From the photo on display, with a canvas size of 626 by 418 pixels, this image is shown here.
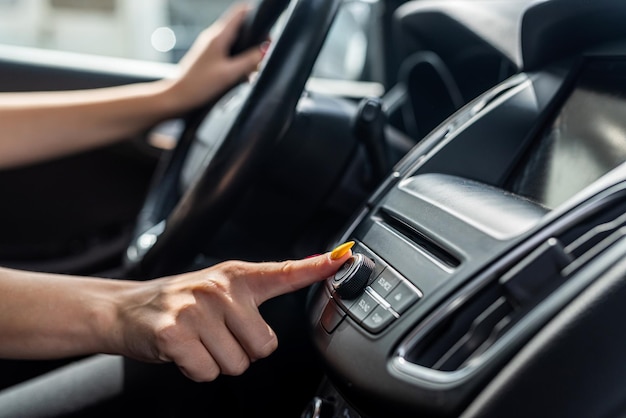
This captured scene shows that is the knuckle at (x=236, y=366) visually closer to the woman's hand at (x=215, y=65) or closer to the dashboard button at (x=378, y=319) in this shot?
the dashboard button at (x=378, y=319)

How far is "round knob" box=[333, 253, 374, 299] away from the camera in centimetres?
57

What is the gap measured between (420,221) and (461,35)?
0.43m

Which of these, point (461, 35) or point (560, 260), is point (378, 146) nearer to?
point (461, 35)

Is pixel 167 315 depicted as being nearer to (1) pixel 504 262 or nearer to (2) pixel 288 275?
(2) pixel 288 275

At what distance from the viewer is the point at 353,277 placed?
567 mm

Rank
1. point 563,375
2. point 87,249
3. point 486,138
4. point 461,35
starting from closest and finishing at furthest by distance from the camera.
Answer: point 563,375, point 486,138, point 461,35, point 87,249

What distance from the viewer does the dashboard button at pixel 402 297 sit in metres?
0.53

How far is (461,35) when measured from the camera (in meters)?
0.96

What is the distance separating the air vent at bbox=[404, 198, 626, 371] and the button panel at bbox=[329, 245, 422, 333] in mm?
31

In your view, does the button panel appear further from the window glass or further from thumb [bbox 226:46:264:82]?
the window glass

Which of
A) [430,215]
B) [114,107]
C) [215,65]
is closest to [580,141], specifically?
[430,215]

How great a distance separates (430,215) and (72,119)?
0.70 metres

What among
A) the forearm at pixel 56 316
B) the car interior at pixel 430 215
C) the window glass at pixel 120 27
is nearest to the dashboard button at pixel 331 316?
the car interior at pixel 430 215

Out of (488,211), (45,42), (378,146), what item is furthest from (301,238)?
(45,42)
